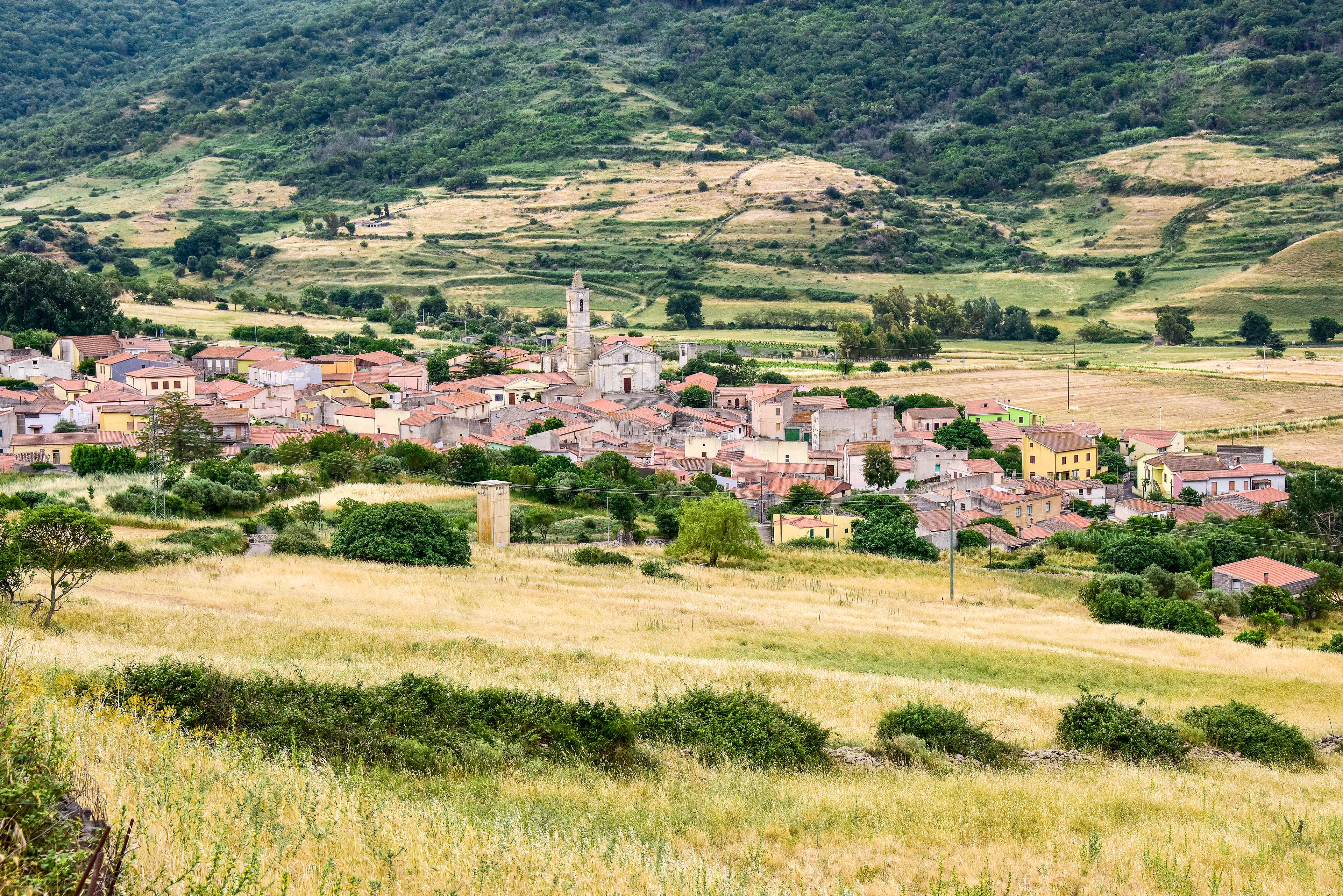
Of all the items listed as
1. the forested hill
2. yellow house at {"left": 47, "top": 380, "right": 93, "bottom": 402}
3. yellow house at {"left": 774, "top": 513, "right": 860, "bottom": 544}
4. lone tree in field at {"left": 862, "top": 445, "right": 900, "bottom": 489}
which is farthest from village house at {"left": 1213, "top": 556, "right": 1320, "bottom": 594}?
the forested hill

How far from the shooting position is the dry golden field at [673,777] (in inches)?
221

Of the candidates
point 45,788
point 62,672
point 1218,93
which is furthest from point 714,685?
point 1218,93

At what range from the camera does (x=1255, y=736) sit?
12258 millimetres

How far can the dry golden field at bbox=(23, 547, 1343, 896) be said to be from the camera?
561cm

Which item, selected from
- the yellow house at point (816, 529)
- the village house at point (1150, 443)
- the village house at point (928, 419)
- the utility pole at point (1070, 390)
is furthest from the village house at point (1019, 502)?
the utility pole at point (1070, 390)

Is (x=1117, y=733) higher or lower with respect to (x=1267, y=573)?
higher

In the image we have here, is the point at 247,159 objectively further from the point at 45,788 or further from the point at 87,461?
the point at 45,788

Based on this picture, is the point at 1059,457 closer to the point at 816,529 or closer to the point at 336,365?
the point at 816,529

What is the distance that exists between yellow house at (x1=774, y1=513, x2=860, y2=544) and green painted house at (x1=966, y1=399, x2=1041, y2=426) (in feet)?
62.2

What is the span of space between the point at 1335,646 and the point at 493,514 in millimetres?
18056

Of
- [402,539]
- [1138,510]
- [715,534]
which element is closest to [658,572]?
[715,534]

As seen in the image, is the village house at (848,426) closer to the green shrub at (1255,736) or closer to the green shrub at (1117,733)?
the green shrub at (1255,736)

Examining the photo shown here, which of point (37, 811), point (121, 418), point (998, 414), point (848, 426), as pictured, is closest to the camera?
point (37, 811)

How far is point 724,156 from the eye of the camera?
12912 centimetres
